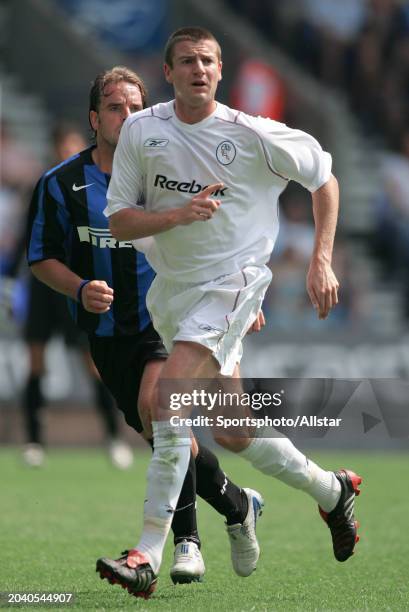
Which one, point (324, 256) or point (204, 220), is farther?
point (324, 256)

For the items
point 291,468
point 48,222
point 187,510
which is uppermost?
point 48,222

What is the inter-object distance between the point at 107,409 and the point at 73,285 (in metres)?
5.72

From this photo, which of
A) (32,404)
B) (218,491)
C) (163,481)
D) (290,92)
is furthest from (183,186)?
(290,92)

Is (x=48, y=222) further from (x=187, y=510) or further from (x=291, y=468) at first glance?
(x=291, y=468)

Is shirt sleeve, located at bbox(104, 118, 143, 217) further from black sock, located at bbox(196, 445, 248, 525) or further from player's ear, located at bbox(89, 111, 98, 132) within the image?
black sock, located at bbox(196, 445, 248, 525)

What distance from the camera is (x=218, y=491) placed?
5570 mm

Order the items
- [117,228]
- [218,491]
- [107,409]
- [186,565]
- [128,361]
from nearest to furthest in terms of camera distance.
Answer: [117,228] → [186,565] → [218,491] → [128,361] → [107,409]

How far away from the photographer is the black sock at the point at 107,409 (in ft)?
36.3

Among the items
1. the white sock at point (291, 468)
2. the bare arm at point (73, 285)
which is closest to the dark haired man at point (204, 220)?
the bare arm at point (73, 285)

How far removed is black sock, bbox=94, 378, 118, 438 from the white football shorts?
593cm

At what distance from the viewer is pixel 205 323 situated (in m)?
4.88

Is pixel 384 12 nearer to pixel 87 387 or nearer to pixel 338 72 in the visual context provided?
pixel 338 72

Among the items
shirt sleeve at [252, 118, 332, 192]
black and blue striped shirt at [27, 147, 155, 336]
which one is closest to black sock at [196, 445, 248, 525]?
black and blue striped shirt at [27, 147, 155, 336]

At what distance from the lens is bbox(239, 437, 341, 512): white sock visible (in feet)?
17.2
